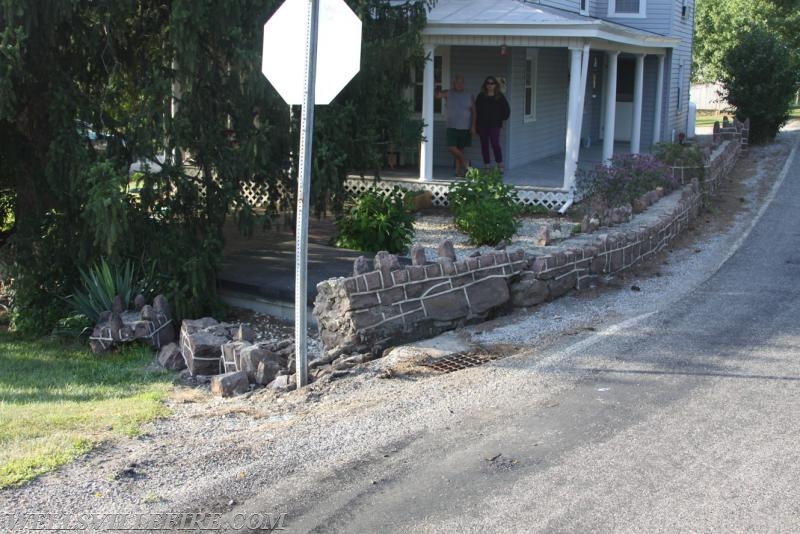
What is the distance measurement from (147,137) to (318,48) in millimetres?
3553

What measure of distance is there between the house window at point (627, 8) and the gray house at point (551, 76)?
0.03 m

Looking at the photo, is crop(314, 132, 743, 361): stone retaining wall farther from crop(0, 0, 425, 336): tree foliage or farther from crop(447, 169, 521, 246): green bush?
crop(0, 0, 425, 336): tree foliage

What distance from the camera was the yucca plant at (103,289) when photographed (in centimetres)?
930

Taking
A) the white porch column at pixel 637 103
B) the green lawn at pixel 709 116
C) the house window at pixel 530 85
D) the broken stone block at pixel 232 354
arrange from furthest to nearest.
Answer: the green lawn at pixel 709 116 → the white porch column at pixel 637 103 → the house window at pixel 530 85 → the broken stone block at pixel 232 354

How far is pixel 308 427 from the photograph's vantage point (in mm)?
5738

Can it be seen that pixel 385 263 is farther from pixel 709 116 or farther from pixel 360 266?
pixel 709 116

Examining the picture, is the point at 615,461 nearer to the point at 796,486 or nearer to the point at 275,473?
the point at 796,486

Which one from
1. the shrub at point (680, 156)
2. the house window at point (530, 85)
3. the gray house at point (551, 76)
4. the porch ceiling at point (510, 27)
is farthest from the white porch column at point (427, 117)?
the house window at point (530, 85)

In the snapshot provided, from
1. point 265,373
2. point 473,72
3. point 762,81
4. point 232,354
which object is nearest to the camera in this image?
point 265,373

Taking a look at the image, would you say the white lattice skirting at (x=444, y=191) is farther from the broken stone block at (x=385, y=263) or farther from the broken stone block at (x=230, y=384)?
the broken stone block at (x=230, y=384)

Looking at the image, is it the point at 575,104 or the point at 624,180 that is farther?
the point at 575,104

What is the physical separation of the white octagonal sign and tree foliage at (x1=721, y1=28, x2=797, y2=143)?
79.1 feet

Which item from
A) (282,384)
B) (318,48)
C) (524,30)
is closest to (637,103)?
(524,30)

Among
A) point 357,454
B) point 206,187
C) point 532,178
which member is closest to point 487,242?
point 206,187
